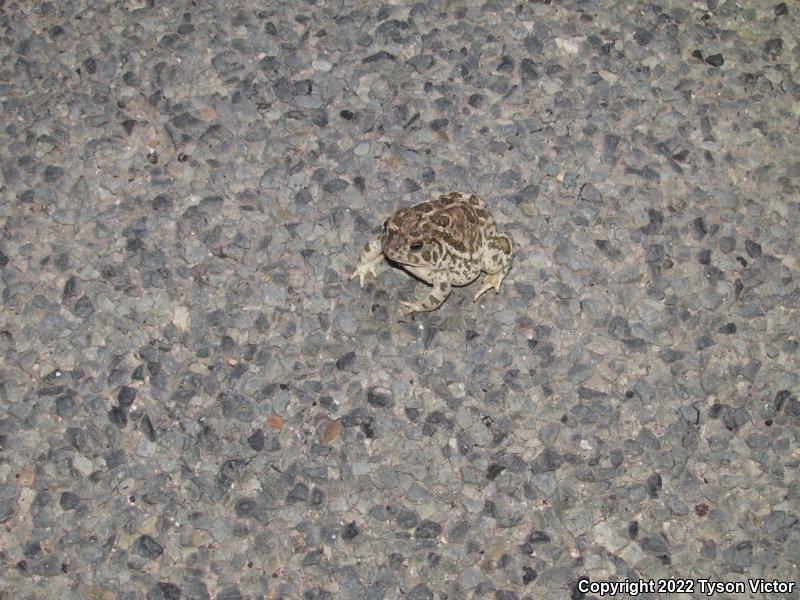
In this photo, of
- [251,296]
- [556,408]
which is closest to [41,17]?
[251,296]

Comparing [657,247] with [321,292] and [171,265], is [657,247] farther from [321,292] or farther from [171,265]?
[171,265]

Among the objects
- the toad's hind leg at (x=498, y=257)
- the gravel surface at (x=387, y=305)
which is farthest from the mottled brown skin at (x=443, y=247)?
the gravel surface at (x=387, y=305)

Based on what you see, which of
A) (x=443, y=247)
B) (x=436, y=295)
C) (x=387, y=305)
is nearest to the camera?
(x=443, y=247)

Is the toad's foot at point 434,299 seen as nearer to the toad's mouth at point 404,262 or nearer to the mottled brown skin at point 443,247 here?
the mottled brown skin at point 443,247

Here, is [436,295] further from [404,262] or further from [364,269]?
[364,269]

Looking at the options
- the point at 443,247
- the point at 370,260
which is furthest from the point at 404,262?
the point at 370,260

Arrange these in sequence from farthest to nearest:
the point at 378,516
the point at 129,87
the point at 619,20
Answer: the point at 619,20 → the point at 129,87 → the point at 378,516

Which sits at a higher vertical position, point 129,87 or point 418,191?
point 129,87
